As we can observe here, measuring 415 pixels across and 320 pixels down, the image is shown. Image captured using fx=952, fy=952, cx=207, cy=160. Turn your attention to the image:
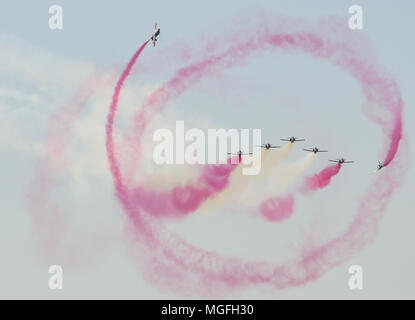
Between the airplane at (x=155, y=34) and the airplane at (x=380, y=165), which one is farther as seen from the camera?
the airplane at (x=380, y=165)

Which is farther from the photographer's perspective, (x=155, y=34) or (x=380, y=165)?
(x=380, y=165)

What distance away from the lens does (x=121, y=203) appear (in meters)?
93.5

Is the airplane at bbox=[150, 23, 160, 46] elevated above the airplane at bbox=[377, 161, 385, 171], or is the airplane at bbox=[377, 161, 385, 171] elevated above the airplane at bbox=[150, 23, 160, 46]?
the airplane at bbox=[150, 23, 160, 46]

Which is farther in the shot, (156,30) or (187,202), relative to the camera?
(187,202)

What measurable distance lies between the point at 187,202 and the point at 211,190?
294 centimetres

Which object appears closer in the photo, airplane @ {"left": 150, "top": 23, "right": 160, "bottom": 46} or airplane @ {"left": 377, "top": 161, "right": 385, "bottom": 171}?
airplane @ {"left": 150, "top": 23, "right": 160, "bottom": 46}

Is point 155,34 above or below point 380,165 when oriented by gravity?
above

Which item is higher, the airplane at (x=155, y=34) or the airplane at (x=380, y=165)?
the airplane at (x=155, y=34)
